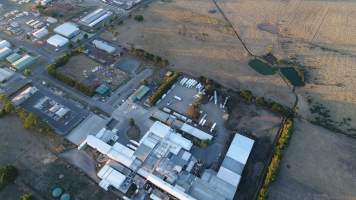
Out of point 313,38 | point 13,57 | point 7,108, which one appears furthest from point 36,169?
point 313,38

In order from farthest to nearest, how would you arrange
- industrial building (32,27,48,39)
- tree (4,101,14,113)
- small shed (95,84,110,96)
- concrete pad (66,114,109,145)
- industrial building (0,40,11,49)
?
1. industrial building (32,27,48,39)
2. industrial building (0,40,11,49)
3. small shed (95,84,110,96)
4. tree (4,101,14,113)
5. concrete pad (66,114,109,145)

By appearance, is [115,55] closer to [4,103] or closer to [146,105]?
[146,105]

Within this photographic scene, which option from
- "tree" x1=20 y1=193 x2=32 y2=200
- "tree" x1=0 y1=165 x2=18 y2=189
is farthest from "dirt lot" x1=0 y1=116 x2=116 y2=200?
"tree" x1=20 y1=193 x2=32 y2=200

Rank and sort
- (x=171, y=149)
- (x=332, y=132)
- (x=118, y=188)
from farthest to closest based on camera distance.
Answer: (x=332, y=132)
(x=171, y=149)
(x=118, y=188)

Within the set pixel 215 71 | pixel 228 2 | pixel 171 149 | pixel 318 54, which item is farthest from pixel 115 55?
pixel 318 54

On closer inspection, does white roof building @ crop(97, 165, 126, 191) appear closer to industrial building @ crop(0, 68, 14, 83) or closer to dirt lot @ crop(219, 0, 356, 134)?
industrial building @ crop(0, 68, 14, 83)

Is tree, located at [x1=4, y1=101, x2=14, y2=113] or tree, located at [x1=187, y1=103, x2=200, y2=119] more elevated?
tree, located at [x1=4, y1=101, x2=14, y2=113]

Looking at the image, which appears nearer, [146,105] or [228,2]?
[146,105]
